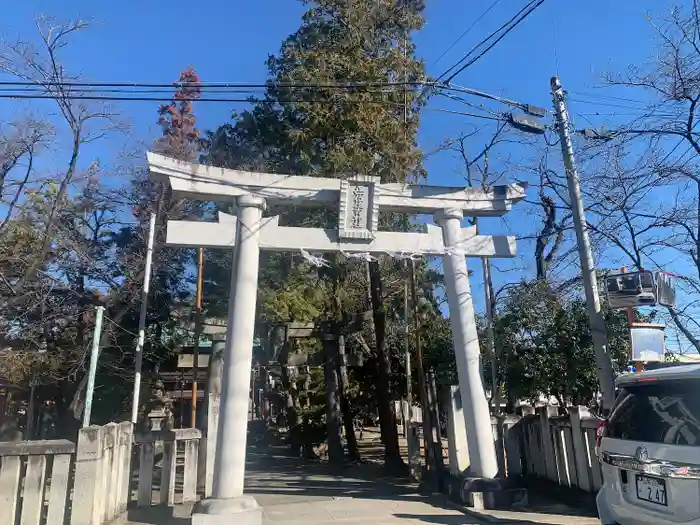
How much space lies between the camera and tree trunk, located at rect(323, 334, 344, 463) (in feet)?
53.1

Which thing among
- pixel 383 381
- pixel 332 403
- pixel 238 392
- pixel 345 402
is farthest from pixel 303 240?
pixel 345 402

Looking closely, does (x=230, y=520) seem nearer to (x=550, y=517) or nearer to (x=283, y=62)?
(x=550, y=517)

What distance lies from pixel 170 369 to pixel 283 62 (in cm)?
1097

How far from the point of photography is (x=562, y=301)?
12.7m

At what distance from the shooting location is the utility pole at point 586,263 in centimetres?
759

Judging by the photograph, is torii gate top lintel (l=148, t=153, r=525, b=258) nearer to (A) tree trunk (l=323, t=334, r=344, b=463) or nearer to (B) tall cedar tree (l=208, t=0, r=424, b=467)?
(B) tall cedar tree (l=208, t=0, r=424, b=467)

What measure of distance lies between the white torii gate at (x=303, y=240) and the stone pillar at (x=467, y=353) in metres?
0.02

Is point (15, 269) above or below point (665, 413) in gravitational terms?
above

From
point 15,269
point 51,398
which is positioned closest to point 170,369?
point 51,398

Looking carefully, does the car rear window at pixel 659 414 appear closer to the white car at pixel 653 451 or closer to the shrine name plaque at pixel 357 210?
the white car at pixel 653 451

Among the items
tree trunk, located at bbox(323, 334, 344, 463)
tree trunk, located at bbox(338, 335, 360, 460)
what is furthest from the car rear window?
tree trunk, located at bbox(338, 335, 360, 460)

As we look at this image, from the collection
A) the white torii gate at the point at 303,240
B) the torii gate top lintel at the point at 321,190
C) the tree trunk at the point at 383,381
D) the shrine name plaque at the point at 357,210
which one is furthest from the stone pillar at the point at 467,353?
the tree trunk at the point at 383,381

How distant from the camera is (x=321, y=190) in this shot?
384 inches

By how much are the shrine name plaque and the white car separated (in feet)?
17.1
